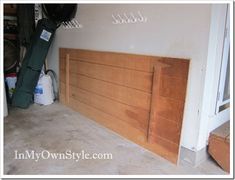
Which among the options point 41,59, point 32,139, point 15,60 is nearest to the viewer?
point 32,139

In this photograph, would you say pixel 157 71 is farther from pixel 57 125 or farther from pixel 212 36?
pixel 57 125

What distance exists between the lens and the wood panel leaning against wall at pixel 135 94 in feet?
6.03

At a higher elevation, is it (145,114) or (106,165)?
(145,114)

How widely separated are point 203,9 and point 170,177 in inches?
49.1

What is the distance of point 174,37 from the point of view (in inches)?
71.7

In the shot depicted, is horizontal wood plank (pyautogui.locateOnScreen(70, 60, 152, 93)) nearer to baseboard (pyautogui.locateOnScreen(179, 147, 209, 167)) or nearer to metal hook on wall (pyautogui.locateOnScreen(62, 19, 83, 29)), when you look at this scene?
metal hook on wall (pyautogui.locateOnScreen(62, 19, 83, 29))

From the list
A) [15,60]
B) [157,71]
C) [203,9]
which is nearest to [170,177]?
[157,71]

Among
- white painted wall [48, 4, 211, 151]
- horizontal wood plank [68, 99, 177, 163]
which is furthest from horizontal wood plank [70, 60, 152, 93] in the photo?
horizontal wood plank [68, 99, 177, 163]

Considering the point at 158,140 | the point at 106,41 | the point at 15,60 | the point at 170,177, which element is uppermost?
the point at 106,41

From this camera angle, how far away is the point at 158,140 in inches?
78.4

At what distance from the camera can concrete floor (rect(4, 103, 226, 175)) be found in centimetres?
177

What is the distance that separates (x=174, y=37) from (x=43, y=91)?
2071 millimetres

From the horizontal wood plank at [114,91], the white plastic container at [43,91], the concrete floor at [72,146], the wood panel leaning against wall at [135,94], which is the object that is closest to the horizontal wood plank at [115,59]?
the wood panel leaning against wall at [135,94]

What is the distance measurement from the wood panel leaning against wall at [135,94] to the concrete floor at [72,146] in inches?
4.7
